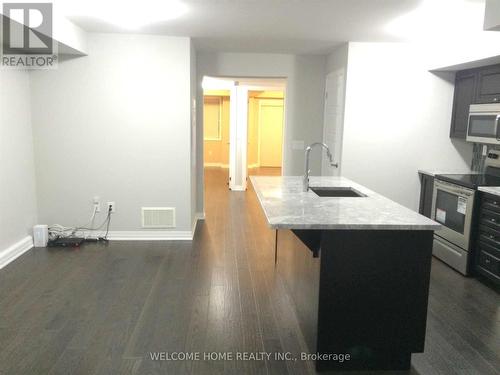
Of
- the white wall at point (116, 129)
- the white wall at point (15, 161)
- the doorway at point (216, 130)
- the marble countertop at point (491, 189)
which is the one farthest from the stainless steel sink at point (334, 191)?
the doorway at point (216, 130)

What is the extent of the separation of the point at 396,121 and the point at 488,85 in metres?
1.01

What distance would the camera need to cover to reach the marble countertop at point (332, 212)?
2.25 meters

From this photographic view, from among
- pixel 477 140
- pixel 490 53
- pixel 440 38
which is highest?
pixel 440 38

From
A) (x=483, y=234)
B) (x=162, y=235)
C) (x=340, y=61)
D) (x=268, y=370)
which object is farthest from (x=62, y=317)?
(x=340, y=61)

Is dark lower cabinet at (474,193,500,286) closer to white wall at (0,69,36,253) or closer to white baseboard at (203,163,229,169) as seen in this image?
white wall at (0,69,36,253)

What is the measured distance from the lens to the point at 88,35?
4.46 meters

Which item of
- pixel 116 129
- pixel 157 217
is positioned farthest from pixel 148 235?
pixel 116 129

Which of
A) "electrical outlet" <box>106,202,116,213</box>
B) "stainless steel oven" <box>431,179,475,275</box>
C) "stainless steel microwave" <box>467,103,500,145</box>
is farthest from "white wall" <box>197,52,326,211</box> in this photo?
"stainless steel microwave" <box>467,103,500,145</box>

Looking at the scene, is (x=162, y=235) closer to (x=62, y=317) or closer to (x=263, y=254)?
(x=263, y=254)

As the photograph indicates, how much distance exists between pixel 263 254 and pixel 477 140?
2485mm

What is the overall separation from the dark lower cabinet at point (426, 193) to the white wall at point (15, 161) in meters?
4.41

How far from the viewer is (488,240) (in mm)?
3641
